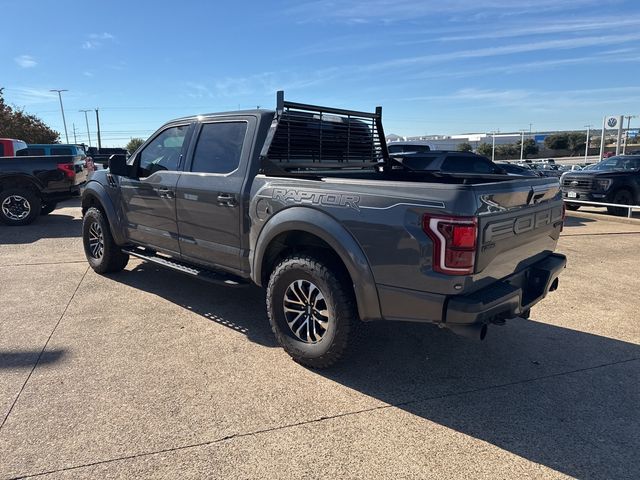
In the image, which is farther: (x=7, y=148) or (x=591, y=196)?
(x=7, y=148)

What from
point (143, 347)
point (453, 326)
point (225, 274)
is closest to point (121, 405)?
point (143, 347)

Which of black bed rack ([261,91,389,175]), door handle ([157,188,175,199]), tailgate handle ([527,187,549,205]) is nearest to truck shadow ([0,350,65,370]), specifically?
door handle ([157,188,175,199])

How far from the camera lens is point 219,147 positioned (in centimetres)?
455

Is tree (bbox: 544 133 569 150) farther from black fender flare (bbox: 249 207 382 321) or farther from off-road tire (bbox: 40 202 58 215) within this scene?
black fender flare (bbox: 249 207 382 321)

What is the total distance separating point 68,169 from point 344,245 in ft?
30.6

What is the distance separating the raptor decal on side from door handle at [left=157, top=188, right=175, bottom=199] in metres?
1.57

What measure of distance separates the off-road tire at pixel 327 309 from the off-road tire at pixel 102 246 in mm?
3172

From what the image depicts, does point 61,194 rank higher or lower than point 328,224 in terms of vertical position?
lower

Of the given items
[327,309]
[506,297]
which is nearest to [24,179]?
[327,309]

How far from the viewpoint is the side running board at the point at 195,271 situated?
433cm

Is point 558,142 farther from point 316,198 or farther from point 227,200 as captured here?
point 316,198

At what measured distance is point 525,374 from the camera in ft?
12.1

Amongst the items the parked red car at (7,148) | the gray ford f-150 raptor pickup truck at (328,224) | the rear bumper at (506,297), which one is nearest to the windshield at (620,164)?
the gray ford f-150 raptor pickup truck at (328,224)

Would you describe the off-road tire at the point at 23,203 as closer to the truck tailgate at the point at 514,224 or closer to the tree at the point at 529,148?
the truck tailgate at the point at 514,224
